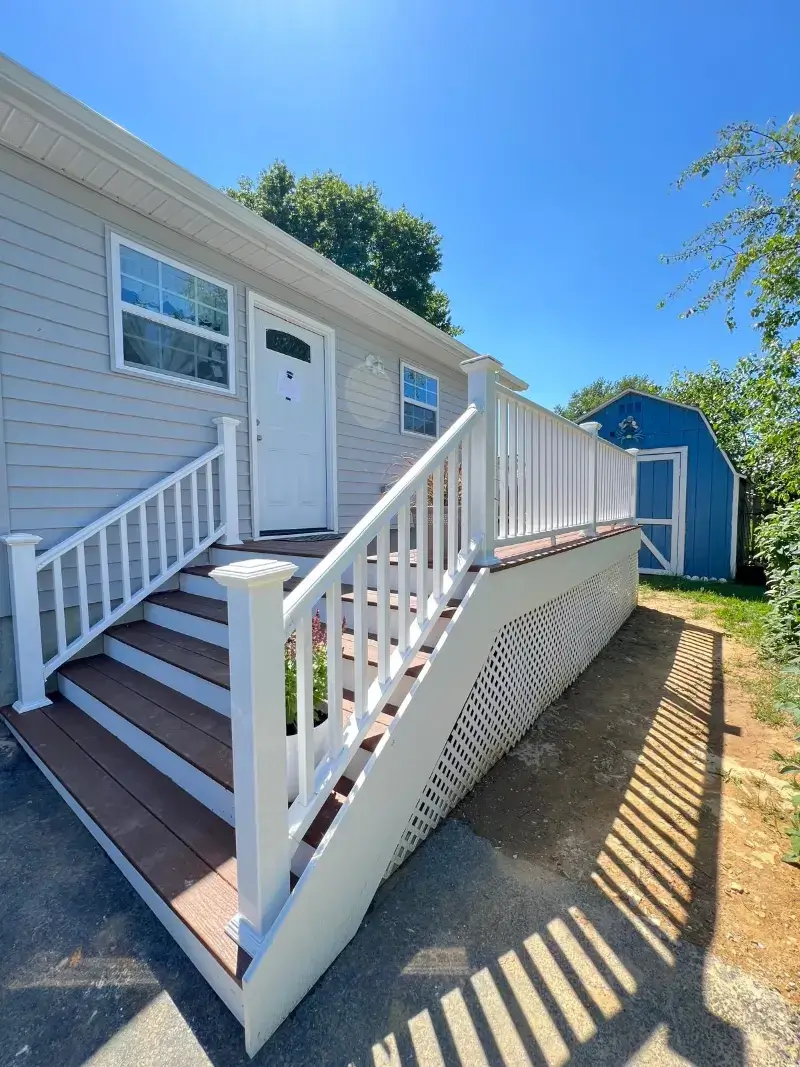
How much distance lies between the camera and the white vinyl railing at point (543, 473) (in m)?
2.60

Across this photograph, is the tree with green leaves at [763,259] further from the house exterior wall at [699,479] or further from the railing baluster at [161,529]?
the railing baluster at [161,529]

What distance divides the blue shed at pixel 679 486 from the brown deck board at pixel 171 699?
8586 millimetres

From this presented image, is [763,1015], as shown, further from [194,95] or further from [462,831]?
[194,95]

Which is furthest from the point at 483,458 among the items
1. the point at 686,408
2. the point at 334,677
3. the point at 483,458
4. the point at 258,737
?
the point at 686,408

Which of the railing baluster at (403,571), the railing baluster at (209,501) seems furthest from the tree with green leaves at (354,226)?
the railing baluster at (403,571)

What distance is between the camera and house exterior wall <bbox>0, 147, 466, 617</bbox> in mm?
2789

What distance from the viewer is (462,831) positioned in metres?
2.09

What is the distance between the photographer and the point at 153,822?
1752 mm

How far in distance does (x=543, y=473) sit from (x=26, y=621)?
3341 millimetres

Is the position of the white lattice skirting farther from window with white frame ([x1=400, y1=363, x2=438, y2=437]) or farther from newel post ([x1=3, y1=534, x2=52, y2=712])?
window with white frame ([x1=400, y1=363, x2=438, y2=437])

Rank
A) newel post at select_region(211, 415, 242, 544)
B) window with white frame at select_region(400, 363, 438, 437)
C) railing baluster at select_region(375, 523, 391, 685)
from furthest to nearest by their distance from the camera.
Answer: window with white frame at select_region(400, 363, 438, 437) < newel post at select_region(211, 415, 242, 544) < railing baluster at select_region(375, 523, 391, 685)

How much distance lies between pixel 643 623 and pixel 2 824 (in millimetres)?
6084

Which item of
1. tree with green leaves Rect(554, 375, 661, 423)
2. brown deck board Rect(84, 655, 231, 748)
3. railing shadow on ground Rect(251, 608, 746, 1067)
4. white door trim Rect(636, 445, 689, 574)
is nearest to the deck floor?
brown deck board Rect(84, 655, 231, 748)

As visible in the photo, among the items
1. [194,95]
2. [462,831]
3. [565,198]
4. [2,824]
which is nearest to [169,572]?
[2,824]
